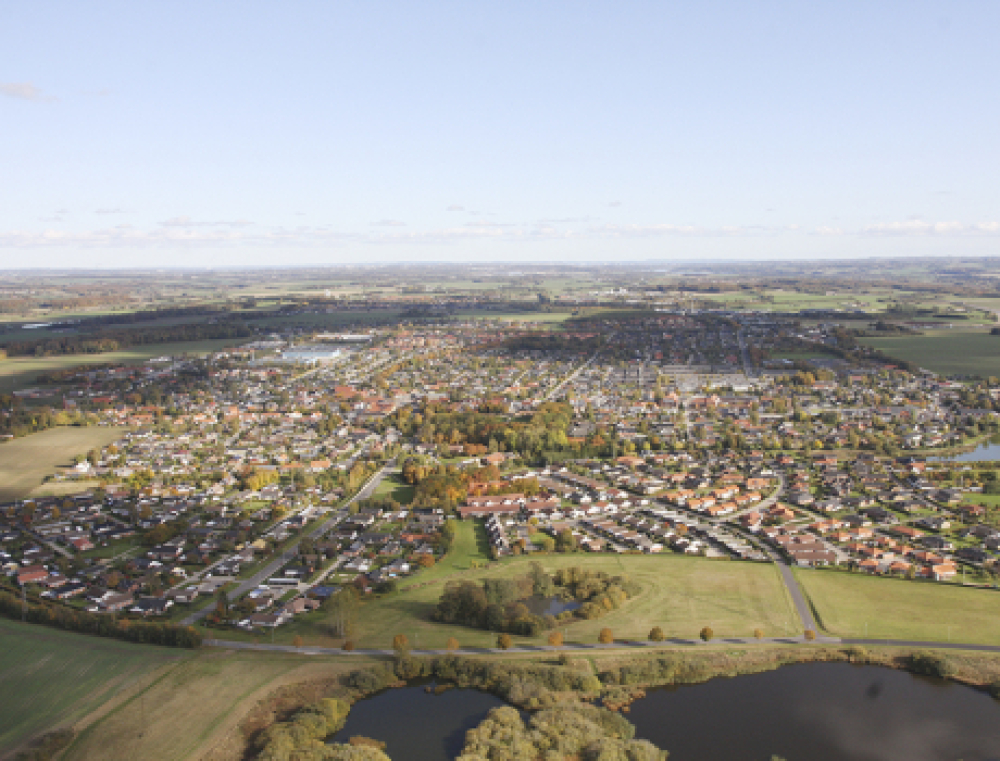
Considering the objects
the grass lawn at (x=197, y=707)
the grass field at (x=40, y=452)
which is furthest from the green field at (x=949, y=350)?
the grass field at (x=40, y=452)

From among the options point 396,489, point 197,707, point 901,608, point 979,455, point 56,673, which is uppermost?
point 979,455

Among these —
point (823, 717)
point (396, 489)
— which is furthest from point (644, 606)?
point (396, 489)

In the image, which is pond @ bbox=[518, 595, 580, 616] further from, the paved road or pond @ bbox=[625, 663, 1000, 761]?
the paved road

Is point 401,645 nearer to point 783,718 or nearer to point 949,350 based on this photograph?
point 783,718

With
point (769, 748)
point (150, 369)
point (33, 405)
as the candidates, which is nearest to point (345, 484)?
point (769, 748)

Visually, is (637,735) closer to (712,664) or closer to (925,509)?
(712,664)

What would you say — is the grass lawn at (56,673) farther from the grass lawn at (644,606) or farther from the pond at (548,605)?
the pond at (548,605)
